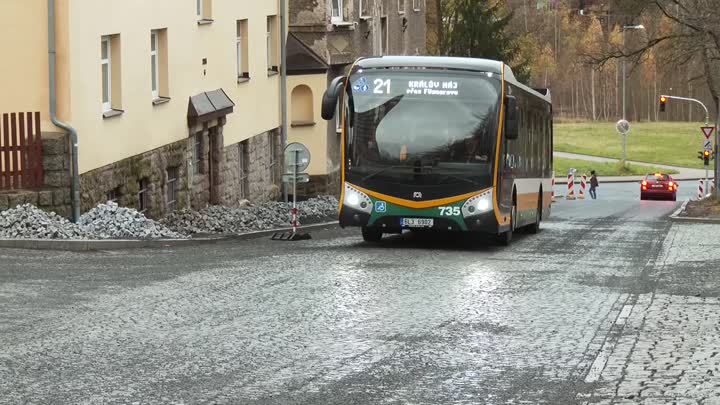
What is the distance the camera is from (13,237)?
20.7 meters

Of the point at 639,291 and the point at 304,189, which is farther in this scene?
the point at 304,189

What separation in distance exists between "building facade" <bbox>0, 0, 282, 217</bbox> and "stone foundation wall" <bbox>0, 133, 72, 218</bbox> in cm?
9

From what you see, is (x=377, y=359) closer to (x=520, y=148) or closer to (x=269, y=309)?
(x=269, y=309)

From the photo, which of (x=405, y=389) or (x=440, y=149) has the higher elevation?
(x=440, y=149)

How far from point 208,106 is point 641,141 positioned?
3553 inches

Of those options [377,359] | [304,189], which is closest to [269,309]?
[377,359]

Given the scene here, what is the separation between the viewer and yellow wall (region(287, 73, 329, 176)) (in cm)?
4412

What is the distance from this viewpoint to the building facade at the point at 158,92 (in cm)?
2341

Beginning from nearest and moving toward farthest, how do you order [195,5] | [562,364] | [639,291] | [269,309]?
1. [562,364]
2. [269,309]
3. [639,291]
4. [195,5]

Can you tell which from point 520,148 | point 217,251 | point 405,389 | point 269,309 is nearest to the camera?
point 405,389

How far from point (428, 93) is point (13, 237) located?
673cm

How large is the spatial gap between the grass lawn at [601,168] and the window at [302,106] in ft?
169

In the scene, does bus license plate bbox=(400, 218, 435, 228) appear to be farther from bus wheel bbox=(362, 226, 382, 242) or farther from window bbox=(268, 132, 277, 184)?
window bbox=(268, 132, 277, 184)

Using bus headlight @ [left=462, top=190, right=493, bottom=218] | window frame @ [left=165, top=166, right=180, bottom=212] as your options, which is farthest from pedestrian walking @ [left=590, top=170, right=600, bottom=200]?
bus headlight @ [left=462, top=190, right=493, bottom=218]
